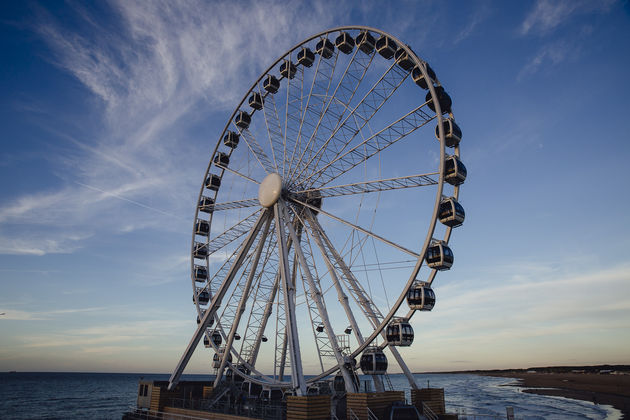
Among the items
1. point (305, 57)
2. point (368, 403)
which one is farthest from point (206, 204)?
point (368, 403)

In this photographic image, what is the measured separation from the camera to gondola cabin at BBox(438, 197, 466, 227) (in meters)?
21.2

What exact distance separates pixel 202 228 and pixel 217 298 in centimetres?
707

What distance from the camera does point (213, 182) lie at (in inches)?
1364

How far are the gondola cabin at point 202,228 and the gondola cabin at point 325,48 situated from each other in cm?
1544

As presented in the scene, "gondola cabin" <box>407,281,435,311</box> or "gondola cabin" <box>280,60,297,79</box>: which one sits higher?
"gondola cabin" <box>280,60,297,79</box>

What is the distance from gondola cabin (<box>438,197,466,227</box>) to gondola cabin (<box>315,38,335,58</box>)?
1387 cm

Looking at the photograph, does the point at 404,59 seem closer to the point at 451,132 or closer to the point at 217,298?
the point at 451,132

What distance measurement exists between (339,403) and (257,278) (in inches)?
413

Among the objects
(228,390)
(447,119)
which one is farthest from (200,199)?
(447,119)

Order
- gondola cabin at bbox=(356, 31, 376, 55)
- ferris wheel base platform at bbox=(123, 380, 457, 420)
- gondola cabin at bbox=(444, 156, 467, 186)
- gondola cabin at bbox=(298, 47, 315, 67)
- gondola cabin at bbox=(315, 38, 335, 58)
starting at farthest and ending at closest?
gondola cabin at bbox=(298, 47, 315, 67), gondola cabin at bbox=(315, 38, 335, 58), gondola cabin at bbox=(356, 31, 376, 55), gondola cabin at bbox=(444, 156, 467, 186), ferris wheel base platform at bbox=(123, 380, 457, 420)

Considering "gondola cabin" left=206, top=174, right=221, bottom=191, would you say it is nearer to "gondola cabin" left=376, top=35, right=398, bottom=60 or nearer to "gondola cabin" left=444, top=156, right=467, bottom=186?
"gondola cabin" left=376, top=35, right=398, bottom=60

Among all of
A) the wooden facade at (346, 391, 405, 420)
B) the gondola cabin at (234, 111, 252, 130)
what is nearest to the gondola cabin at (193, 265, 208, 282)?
the gondola cabin at (234, 111, 252, 130)

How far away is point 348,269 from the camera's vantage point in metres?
25.3

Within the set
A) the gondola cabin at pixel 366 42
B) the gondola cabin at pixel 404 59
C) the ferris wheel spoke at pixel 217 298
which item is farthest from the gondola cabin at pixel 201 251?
the gondola cabin at pixel 404 59
